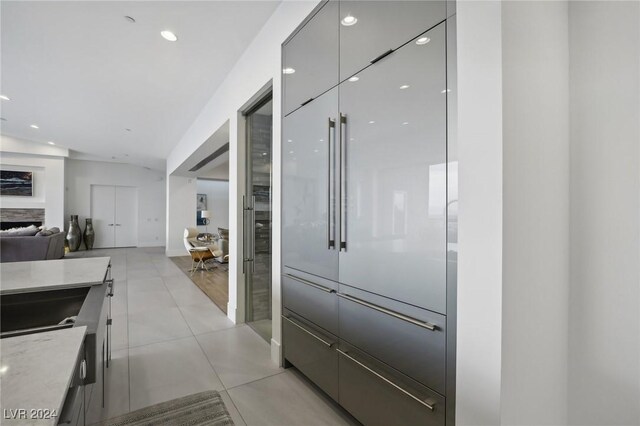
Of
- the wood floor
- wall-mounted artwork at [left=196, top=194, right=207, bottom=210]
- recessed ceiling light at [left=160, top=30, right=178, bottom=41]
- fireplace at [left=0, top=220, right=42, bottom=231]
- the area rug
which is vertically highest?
recessed ceiling light at [left=160, top=30, right=178, bottom=41]

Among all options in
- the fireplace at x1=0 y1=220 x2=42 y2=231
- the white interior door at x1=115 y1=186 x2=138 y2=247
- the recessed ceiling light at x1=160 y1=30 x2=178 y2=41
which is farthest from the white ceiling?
the white interior door at x1=115 y1=186 x2=138 y2=247

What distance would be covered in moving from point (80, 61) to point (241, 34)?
2181 mm

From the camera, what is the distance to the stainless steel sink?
5.07 feet

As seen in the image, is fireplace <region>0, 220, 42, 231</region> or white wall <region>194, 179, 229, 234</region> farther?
white wall <region>194, 179, 229, 234</region>

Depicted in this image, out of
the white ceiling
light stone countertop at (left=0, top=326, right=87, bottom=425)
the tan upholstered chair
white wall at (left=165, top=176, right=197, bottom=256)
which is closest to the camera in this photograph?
light stone countertop at (left=0, top=326, right=87, bottom=425)

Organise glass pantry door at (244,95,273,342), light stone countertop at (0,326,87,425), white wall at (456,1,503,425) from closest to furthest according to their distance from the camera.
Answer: light stone countertop at (0,326,87,425) < white wall at (456,1,503,425) < glass pantry door at (244,95,273,342)

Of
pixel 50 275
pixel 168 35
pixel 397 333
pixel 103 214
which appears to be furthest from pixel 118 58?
pixel 103 214

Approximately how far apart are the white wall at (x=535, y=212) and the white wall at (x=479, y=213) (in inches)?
1.0

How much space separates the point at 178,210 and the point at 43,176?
417cm

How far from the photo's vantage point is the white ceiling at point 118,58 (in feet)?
8.60

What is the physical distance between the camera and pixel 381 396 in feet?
4.99

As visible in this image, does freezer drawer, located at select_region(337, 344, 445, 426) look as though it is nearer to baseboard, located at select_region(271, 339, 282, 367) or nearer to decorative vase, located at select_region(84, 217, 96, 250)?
baseboard, located at select_region(271, 339, 282, 367)

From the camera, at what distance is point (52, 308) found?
1636mm

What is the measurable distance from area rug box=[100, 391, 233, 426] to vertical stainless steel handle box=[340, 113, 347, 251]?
3.91ft
